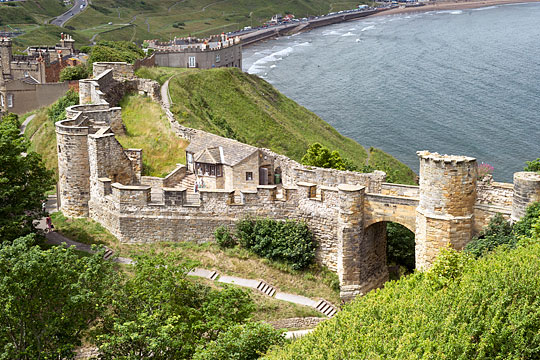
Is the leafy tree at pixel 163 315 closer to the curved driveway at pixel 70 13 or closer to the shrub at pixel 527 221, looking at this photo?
the shrub at pixel 527 221

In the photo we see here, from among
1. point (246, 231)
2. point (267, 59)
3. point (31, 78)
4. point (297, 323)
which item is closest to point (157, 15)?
point (267, 59)

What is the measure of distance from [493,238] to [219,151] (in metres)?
14.8

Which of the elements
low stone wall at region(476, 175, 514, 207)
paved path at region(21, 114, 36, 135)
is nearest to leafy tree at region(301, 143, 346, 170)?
low stone wall at region(476, 175, 514, 207)

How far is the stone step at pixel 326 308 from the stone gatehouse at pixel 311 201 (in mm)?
807

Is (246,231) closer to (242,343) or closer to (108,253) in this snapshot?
(108,253)

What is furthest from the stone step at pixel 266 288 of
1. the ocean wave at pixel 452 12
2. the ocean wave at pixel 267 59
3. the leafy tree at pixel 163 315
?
the ocean wave at pixel 452 12

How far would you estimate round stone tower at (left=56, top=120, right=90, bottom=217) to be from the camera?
115ft

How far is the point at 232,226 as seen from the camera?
33562 mm

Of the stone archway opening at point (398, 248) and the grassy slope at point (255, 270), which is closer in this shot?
the grassy slope at point (255, 270)

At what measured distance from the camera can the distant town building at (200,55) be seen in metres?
72.7

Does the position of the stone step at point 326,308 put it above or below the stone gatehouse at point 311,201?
below

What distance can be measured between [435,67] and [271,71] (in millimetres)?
23865

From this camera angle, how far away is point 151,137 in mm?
42000

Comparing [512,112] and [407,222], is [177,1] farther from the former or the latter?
[407,222]
